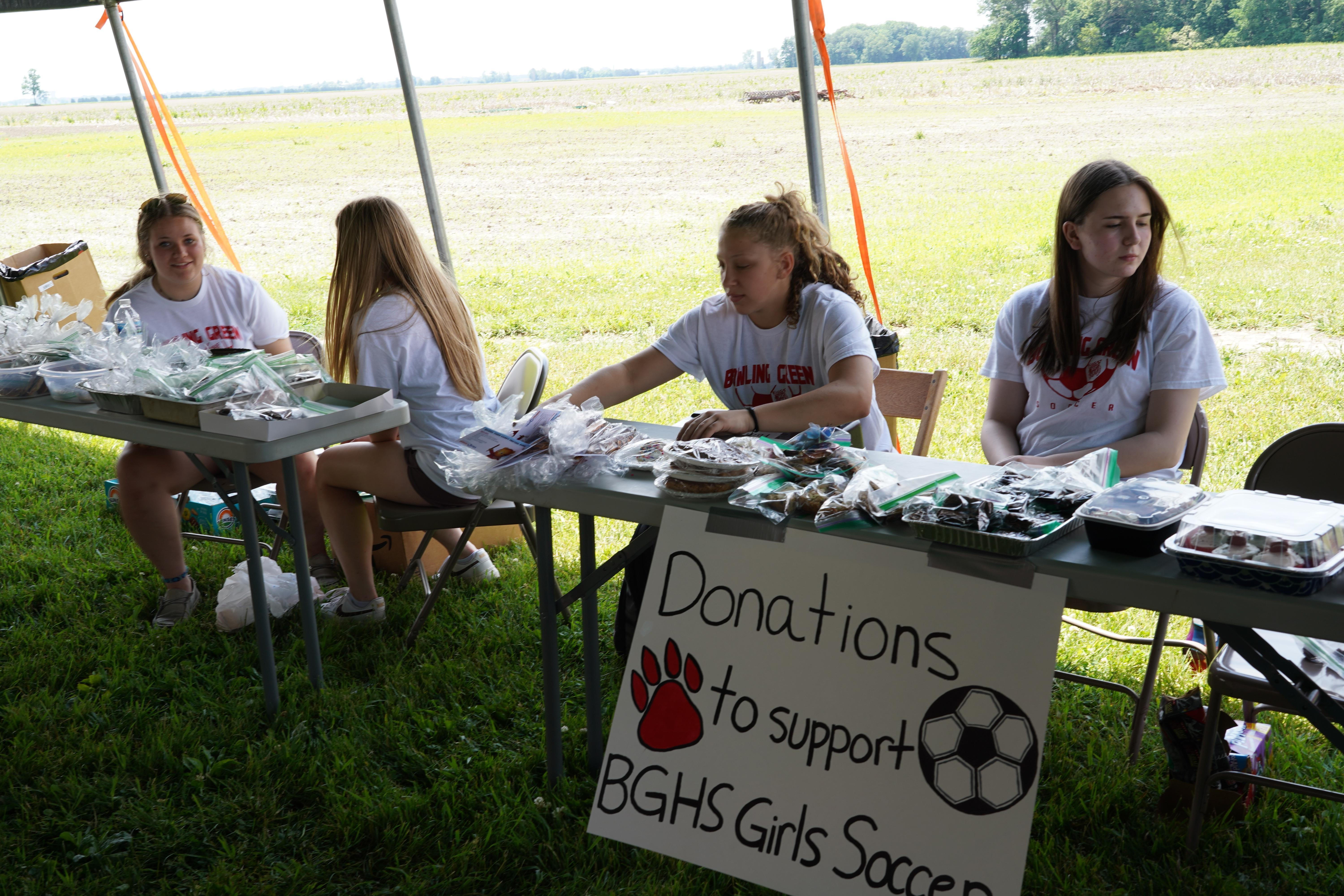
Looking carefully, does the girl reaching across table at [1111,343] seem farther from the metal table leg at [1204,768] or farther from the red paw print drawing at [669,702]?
the red paw print drawing at [669,702]

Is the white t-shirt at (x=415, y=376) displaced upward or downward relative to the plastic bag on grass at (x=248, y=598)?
upward

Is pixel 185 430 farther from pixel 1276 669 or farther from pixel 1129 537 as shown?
pixel 1276 669

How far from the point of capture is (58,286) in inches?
196

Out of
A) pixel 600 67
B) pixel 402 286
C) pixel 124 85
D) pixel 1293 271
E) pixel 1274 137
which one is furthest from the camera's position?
pixel 600 67

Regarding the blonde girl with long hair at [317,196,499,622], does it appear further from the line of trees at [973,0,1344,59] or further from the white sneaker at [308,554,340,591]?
the line of trees at [973,0,1344,59]

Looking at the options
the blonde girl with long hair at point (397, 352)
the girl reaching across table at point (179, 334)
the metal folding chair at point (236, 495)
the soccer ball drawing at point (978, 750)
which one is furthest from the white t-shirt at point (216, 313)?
the soccer ball drawing at point (978, 750)

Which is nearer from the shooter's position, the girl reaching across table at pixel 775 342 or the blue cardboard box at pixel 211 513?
the girl reaching across table at pixel 775 342

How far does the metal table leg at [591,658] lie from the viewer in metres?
Result: 2.16

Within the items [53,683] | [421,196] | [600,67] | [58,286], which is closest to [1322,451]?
[53,683]

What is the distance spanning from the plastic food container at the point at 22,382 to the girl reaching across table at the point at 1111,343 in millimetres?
2645

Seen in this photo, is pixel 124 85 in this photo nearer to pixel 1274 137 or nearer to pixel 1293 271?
pixel 1293 271

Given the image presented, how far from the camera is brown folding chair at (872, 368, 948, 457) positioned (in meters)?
2.88

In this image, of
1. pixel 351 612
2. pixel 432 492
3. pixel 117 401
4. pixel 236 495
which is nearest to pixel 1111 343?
pixel 432 492

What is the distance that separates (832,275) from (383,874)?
1.82 m
